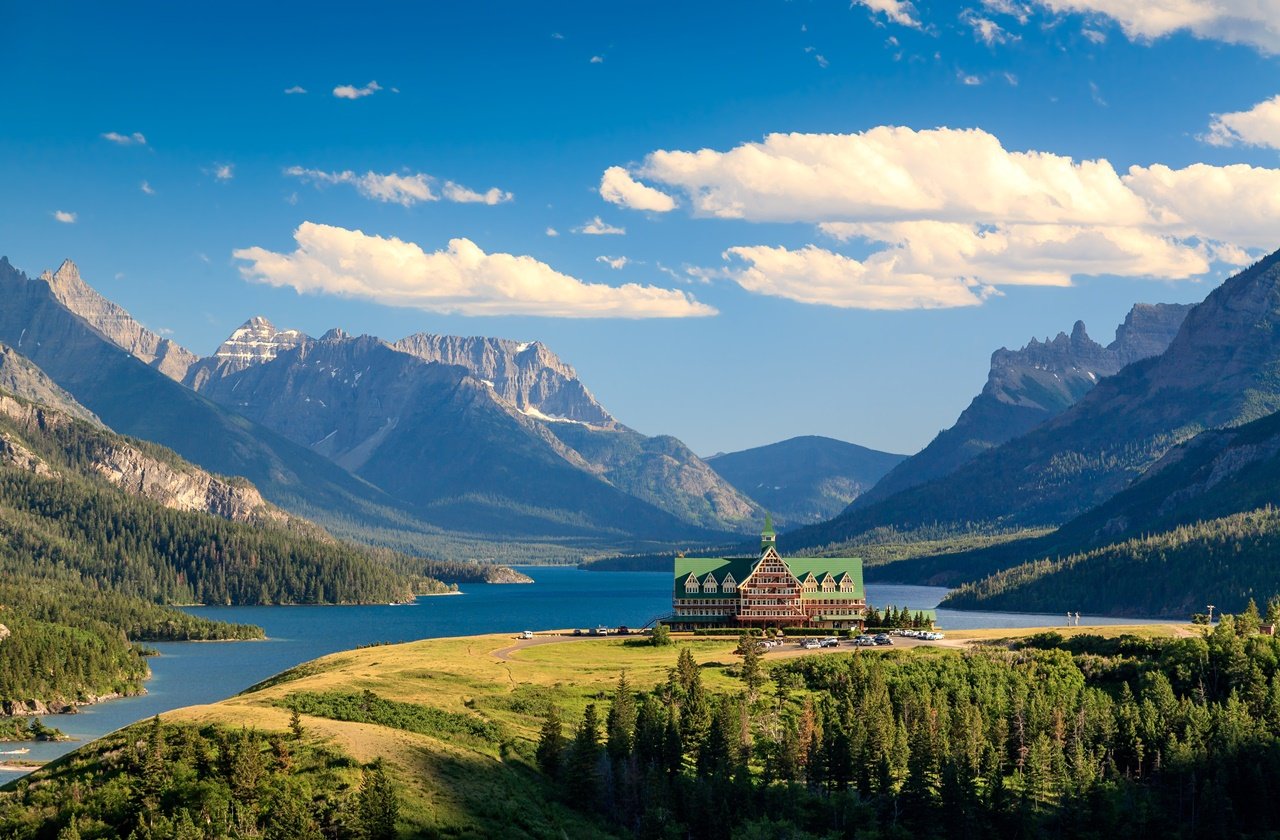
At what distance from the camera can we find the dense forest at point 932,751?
137 meters

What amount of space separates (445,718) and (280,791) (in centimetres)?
2846

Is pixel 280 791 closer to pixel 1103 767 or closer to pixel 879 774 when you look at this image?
pixel 879 774

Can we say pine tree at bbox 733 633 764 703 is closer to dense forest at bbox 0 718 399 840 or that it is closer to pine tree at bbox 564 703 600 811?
pine tree at bbox 564 703 600 811

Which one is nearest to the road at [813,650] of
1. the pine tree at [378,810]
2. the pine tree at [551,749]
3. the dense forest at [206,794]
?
the pine tree at [551,749]

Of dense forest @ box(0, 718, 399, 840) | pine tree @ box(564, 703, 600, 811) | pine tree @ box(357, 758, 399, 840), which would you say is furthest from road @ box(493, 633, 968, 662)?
pine tree @ box(357, 758, 399, 840)

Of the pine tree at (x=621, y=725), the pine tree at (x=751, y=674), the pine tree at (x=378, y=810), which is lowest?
Answer: the pine tree at (x=378, y=810)

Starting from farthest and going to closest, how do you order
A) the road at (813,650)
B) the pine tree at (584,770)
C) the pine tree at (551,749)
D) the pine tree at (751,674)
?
the road at (813,650)
the pine tree at (751,674)
the pine tree at (551,749)
the pine tree at (584,770)

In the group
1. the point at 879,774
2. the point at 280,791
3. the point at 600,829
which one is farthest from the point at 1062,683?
the point at 280,791

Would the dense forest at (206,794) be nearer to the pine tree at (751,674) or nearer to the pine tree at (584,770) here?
the pine tree at (584,770)

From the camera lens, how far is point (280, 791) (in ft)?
387

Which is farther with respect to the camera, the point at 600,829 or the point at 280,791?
the point at 600,829

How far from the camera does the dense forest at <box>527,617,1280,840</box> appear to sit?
5399 inches

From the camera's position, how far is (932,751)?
472ft

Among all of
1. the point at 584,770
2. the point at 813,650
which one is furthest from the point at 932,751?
the point at 813,650
